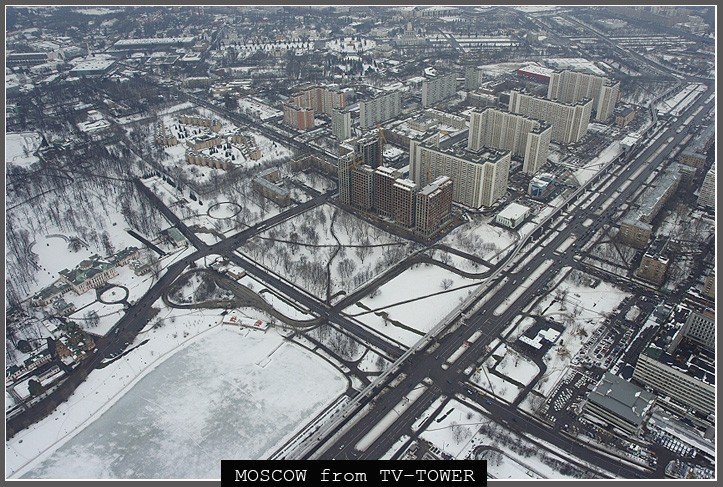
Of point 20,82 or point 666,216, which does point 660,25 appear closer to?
point 666,216

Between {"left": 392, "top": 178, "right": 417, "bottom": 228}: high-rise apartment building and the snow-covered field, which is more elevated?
{"left": 392, "top": 178, "right": 417, "bottom": 228}: high-rise apartment building

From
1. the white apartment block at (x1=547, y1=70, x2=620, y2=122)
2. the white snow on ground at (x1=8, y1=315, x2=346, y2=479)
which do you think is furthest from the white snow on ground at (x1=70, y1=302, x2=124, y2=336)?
the white apartment block at (x1=547, y1=70, x2=620, y2=122)

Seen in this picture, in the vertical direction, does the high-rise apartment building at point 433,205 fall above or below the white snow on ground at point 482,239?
A: above

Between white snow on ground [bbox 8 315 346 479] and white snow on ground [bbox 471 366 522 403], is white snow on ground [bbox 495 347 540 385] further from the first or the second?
white snow on ground [bbox 8 315 346 479]

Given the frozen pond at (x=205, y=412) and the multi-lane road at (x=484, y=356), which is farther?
the multi-lane road at (x=484, y=356)

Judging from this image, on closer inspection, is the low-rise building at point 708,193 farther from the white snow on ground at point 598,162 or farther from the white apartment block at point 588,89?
the white apartment block at point 588,89

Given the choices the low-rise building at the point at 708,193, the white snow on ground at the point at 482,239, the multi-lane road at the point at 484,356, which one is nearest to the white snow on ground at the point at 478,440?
the multi-lane road at the point at 484,356
